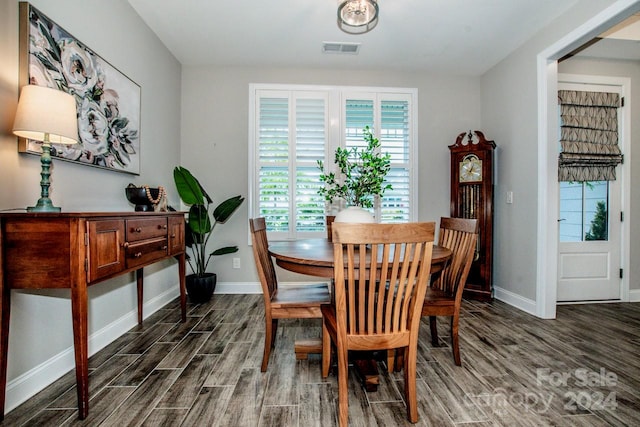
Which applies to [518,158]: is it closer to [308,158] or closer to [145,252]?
[308,158]

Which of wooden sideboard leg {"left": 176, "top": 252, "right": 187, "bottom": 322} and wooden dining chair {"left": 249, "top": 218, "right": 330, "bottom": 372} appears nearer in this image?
wooden dining chair {"left": 249, "top": 218, "right": 330, "bottom": 372}

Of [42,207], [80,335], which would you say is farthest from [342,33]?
[80,335]

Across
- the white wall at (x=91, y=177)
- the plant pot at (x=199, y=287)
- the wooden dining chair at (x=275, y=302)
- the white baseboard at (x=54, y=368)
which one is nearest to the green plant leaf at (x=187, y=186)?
the white wall at (x=91, y=177)

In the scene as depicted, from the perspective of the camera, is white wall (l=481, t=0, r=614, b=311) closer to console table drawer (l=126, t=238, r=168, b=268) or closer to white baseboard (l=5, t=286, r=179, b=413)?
console table drawer (l=126, t=238, r=168, b=268)

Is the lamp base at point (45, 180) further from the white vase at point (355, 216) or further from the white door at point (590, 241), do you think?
the white door at point (590, 241)

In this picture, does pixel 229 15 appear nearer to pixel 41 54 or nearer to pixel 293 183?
pixel 41 54

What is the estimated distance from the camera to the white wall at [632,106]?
3.34 metres

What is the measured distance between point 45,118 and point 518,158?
3.90 m

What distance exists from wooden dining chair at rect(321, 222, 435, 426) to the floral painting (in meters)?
1.82

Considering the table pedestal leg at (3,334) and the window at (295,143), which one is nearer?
the table pedestal leg at (3,334)

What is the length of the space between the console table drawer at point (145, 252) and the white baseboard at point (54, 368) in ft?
2.34

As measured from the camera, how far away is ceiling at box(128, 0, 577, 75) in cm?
260

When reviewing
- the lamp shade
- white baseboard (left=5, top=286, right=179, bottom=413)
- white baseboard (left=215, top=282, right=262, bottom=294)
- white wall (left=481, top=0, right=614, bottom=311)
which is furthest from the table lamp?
white wall (left=481, top=0, right=614, bottom=311)

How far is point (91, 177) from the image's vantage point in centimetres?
212
